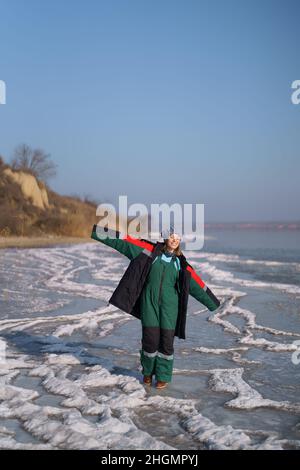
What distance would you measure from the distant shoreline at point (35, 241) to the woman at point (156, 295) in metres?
24.6

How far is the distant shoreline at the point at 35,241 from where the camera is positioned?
3067cm

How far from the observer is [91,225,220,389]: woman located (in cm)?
547

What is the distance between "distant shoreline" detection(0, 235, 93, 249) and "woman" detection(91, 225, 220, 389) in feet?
80.6

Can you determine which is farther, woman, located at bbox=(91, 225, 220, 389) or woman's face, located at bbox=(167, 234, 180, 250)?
woman's face, located at bbox=(167, 234, 180, 250)

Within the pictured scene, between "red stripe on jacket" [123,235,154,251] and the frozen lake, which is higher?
"red stripe on jacket" [123,235,154,251]

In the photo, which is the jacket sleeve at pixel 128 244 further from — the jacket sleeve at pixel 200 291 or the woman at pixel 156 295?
the jacket sleeve at pixel 200 291

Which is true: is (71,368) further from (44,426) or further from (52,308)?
(52,308)

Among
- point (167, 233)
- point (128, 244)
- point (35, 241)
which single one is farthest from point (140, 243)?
point (35, 241)

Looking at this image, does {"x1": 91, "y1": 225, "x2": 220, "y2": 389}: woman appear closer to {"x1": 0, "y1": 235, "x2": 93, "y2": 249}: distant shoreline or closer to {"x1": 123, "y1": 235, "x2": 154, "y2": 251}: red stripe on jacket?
{"x1": 123, "y1": 235, "x2": 154, "y2": 251}: red stripe on jacket

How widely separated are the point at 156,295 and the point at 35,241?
30061 millimetres

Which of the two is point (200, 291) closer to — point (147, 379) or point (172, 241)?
point (172, 241)

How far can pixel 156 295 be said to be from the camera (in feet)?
18.0

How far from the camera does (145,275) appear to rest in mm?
5508

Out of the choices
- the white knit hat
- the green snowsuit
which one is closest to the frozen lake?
the green snowsuit
